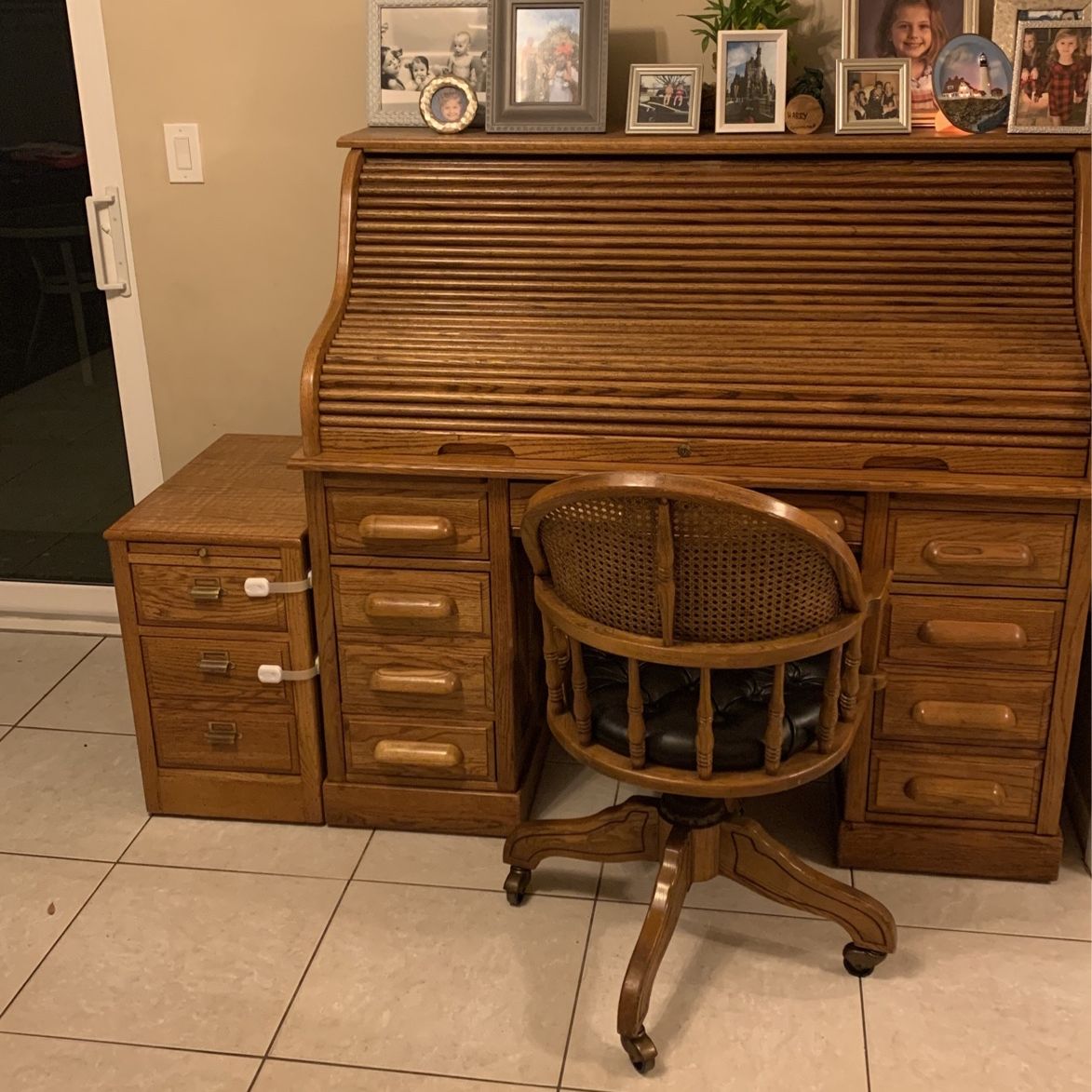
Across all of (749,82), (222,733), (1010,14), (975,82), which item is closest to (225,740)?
(222,733)

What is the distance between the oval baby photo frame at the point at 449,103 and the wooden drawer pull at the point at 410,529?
74 centimetres

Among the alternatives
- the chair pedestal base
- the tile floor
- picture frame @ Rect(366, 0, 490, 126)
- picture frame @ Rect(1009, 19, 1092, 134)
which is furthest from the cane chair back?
picture frame @ Rect(366, 0, 490, 126)

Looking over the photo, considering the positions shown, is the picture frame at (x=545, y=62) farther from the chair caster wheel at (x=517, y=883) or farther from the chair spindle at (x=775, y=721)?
the chair caster wheel at (x=517, y=883)

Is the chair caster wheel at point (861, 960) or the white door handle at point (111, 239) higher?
the white door handle at point (111, 239)

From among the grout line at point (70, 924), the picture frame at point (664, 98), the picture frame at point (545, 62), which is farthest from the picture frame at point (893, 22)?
the grout line at point (70, 924)

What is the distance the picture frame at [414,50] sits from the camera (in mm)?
2500

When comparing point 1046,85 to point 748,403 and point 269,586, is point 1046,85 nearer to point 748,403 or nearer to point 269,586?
point 748,403

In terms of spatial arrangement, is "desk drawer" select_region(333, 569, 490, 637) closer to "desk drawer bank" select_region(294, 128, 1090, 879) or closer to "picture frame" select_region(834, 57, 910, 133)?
"desk drawer bank" select_region(294, 128, 1090, 879)

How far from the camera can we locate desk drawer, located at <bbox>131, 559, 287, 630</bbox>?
239 centimetres

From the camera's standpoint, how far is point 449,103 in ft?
7.97

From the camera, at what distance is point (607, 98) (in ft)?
8.46

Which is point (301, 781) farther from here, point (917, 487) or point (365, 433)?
point (917, 487)

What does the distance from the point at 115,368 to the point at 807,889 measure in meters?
1.96

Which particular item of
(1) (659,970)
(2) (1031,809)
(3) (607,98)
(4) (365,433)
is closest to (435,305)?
(4) (365,433)
